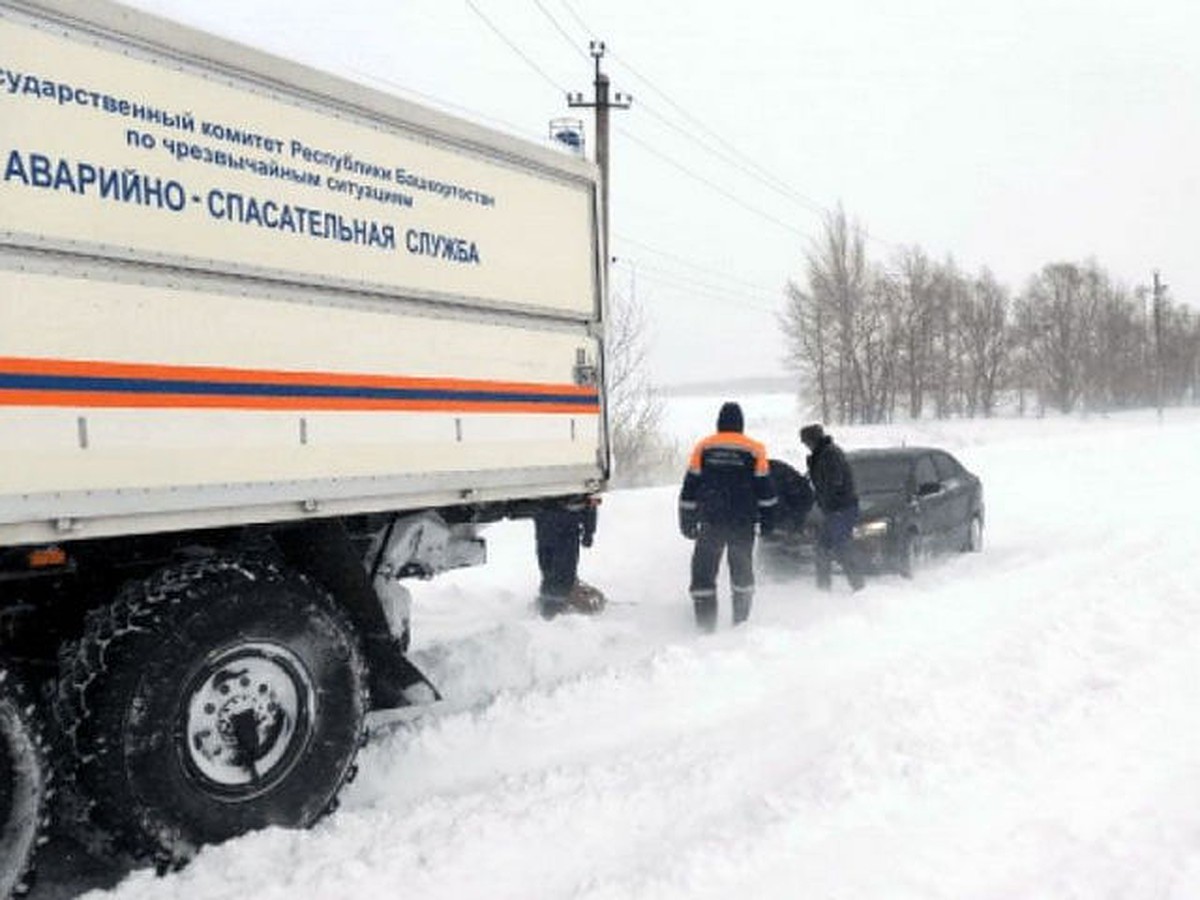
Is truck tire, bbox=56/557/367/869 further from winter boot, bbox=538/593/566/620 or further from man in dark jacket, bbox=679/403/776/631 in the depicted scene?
man in dark jacket, bbox=679/403/776/631

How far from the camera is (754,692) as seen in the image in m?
5.69

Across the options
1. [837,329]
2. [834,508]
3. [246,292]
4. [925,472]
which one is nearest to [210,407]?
[246,292]

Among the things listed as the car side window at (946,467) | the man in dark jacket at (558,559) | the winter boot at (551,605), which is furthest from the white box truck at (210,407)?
the car side window at (946,467)

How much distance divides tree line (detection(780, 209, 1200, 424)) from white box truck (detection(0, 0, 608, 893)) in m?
55.1

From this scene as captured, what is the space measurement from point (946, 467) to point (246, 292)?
31.4ft

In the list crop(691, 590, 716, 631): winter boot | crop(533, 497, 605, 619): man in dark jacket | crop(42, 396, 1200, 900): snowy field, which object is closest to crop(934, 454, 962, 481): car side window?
crop(42, 396, 1200, 900): snowy field

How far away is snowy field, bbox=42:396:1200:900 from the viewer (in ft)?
11.3

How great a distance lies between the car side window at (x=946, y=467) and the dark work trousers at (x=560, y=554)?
205 inches

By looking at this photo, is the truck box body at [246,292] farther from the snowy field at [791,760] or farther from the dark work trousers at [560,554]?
the dark work trousers at [560,554]

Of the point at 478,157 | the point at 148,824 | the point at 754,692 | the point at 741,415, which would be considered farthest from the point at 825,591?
the point at 148,824

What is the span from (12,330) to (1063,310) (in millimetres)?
89721

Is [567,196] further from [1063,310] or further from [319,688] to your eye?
[1063,310]

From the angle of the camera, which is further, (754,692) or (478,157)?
(754,692)

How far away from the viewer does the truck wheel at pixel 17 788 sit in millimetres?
3195
